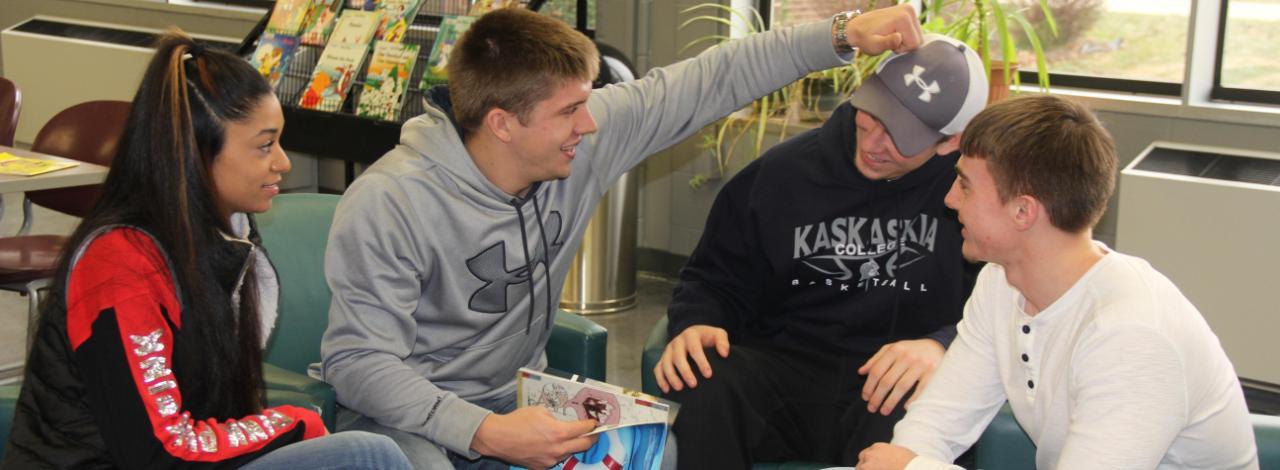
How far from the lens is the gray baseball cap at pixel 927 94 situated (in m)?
2.14

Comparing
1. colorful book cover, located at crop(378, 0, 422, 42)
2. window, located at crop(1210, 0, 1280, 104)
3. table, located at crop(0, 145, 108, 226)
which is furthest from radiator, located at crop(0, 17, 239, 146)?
window, located at crop(1210, 0, 1280, 104)

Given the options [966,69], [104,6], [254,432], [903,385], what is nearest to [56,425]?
[254,432]

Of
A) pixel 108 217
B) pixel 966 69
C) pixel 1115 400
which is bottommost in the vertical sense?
pixel 1115 400

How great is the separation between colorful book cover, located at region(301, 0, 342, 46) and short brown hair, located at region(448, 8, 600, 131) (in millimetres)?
2689

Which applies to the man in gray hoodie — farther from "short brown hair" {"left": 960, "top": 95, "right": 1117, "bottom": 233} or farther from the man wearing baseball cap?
"short brown hair" {"left": 960, "top": 95, "right": 1117, "bottom": 233}

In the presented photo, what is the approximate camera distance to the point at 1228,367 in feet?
5.42

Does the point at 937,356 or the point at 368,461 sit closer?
the point at 368,461

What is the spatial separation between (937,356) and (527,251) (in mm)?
710

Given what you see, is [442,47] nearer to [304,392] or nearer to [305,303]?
[305,303]

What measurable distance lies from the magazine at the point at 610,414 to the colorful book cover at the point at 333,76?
272cm

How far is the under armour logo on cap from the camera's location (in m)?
2.13

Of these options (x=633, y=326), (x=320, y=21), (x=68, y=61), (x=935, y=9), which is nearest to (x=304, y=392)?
(x=935, y=9)

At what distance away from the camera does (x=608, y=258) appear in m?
A: 4.40

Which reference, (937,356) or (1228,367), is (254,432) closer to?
(937,356)
